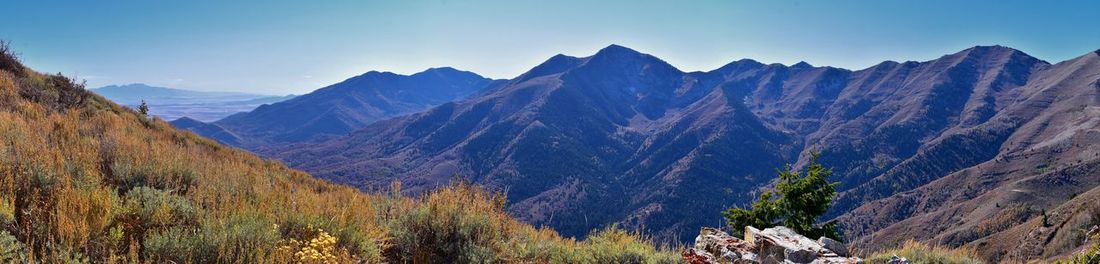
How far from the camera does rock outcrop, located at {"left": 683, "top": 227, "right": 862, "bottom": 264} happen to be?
6.95 m

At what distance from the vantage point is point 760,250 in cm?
729

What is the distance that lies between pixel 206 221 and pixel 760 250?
671 centimetres

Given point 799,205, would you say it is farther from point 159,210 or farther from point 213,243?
point 159,210

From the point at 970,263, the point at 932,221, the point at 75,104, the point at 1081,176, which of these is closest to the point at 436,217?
the point at 970,263

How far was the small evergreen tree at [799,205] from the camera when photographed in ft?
66.8

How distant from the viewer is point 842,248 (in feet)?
26.8

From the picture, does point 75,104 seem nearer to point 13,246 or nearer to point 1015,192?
point 13,246

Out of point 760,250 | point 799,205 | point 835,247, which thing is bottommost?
point 799,205

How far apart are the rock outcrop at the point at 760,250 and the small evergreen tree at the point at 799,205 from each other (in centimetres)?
1304

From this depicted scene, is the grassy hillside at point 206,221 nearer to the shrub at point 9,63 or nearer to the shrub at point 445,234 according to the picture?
the shrub at point 445,234

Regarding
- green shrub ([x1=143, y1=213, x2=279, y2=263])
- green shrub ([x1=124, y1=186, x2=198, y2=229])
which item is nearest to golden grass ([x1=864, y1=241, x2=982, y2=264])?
green shrub ([x1=143, y1=213, x2=279, y2=263])

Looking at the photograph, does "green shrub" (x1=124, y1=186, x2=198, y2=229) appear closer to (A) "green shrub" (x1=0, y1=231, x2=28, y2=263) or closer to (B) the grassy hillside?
(B) the grassy hillside

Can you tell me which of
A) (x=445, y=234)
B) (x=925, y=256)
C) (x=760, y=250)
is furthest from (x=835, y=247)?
(x=445, y=234)

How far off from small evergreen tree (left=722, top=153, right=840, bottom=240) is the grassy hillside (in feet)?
52.1
